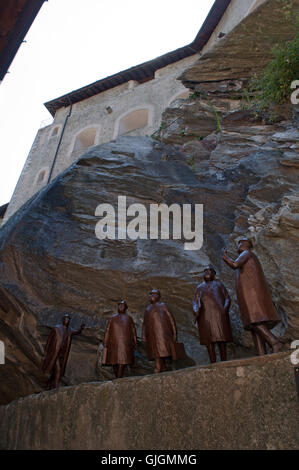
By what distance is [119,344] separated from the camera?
Answer: 5.60m

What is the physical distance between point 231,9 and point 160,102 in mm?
5068

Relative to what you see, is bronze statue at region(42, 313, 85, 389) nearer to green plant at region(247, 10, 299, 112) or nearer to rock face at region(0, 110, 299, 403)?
rock face at region(0, 110, 299, 403)

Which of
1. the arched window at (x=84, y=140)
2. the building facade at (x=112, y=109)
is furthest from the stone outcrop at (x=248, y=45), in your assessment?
the arched window at (x=84, y=140)

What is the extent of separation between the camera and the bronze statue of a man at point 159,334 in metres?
5.25

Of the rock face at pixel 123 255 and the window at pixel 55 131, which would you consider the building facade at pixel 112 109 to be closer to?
the window at pixel 55 131

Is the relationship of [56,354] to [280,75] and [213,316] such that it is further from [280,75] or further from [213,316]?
[280,75]

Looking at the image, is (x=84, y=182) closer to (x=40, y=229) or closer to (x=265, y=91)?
(x=40, y=229)

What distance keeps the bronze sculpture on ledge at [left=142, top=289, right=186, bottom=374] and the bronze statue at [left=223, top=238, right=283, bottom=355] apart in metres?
1.23

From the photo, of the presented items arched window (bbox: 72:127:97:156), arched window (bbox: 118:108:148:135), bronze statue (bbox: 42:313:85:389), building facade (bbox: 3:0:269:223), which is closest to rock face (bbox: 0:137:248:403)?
bronze statue (bbox: 42:313:85:389)

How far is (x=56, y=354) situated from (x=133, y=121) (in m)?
16.4

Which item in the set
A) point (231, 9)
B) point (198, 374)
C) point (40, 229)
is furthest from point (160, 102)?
point (198, 374)

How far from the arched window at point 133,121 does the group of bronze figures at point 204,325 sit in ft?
49.8

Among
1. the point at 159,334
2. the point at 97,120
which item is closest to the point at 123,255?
the point at 159,334
